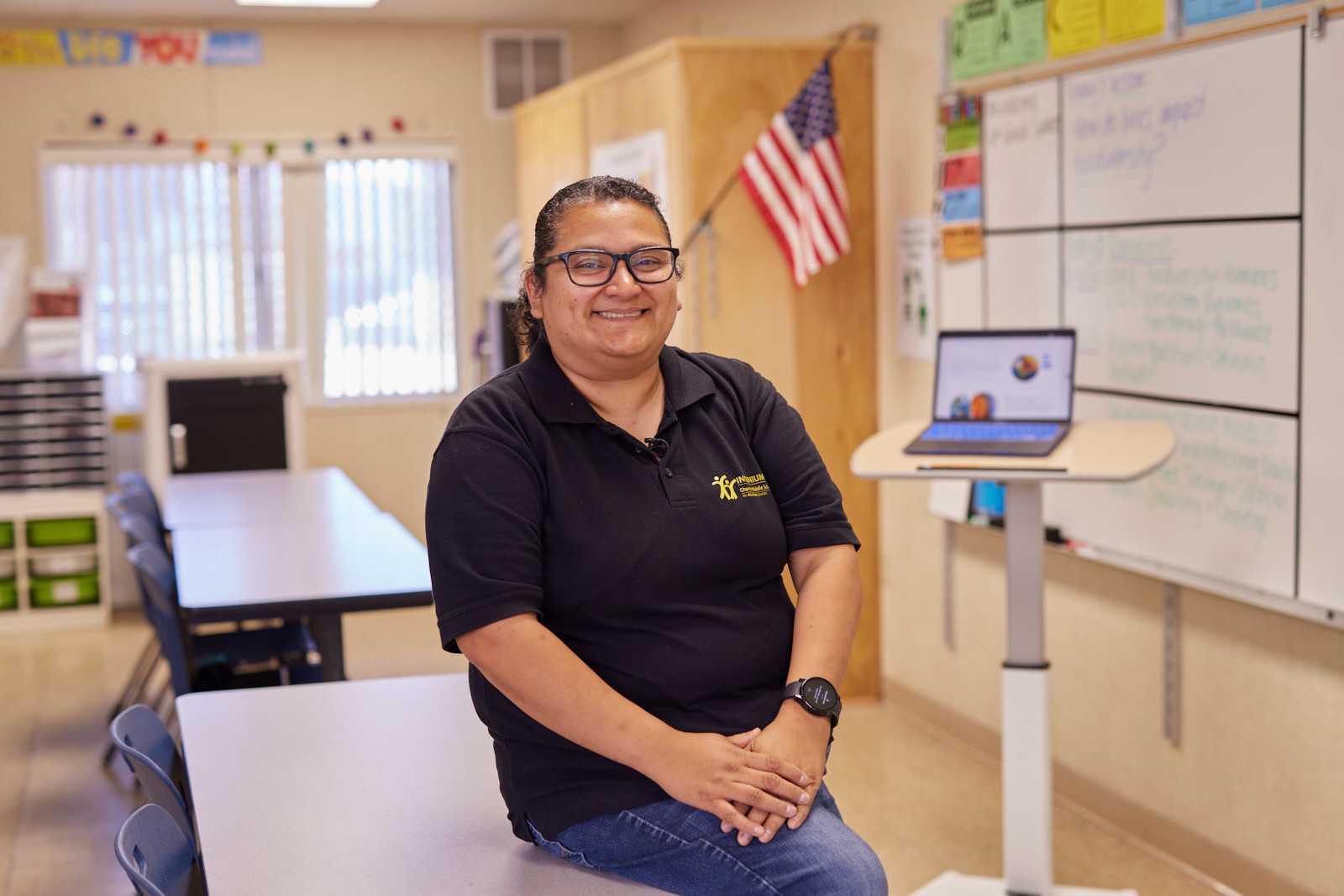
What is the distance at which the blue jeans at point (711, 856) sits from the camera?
1793 millimetres

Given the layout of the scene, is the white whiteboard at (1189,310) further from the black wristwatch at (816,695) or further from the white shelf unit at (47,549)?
the white shelf unit at (47,549)

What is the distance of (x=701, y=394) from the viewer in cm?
203

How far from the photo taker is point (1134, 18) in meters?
3.68

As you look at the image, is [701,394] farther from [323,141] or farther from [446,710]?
[323,141]

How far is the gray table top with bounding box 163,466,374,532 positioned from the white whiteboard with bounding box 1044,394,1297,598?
2297 mm

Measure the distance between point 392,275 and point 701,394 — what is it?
6131mm

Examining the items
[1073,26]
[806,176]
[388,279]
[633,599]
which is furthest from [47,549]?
[633,599]

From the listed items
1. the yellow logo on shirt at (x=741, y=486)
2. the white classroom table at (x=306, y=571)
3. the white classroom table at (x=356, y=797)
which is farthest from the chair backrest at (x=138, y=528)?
the yellow logo on shirt at (x=741, y=486)

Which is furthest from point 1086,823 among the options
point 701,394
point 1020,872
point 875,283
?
point 701,394

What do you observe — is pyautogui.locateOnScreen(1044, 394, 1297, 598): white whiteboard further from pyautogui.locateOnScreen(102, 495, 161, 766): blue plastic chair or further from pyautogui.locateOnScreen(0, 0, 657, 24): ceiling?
pyautogui.locateOnScreen(0, 0, 657, 24): ceiling

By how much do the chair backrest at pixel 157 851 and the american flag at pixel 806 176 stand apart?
131 inches

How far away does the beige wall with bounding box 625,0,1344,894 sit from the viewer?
3.33 meters

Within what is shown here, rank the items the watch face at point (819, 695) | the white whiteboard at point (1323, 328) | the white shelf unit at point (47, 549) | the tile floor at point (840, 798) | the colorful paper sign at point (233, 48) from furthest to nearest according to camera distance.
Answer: the colorful paper sign at point (233, 48) → the white shelf unit at point (47, 549) → the tile floor at point (840, 798) → the white whiteboard at point (1323, 328) → the watch face at point (819, 695)

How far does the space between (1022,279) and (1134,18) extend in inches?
32.7
